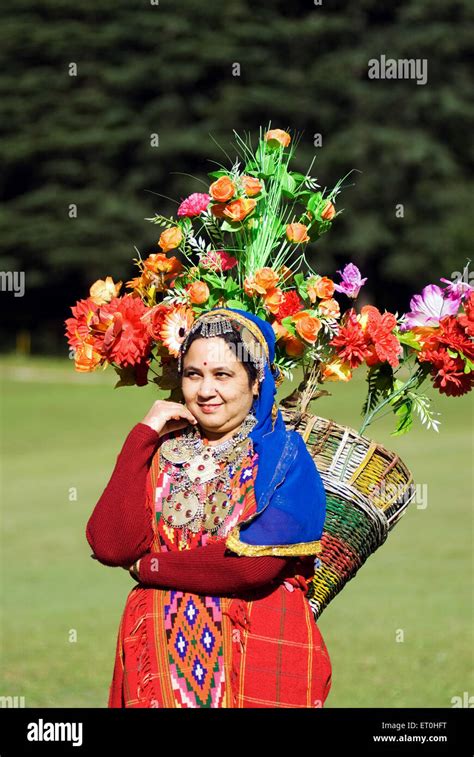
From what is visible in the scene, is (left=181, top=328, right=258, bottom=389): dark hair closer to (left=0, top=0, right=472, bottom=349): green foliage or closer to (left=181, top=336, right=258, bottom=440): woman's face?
(left=181, top=336, right=258, bottom=440): woman's face

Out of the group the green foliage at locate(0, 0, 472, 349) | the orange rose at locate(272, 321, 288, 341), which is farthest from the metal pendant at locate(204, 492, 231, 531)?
the green foliage at locate(0, 0, 472, 349)

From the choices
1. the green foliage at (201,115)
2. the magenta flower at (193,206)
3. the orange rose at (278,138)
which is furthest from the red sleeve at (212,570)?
the green foliage at (201,115)

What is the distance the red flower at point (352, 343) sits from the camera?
4.17 metres

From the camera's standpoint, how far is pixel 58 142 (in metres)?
44.3

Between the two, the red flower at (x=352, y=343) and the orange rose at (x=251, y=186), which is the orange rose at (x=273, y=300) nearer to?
the red flower at (x=352, y=343)

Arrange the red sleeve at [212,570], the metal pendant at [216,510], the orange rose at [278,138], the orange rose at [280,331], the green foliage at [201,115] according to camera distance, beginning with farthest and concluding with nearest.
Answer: the green foliage at [201,115], the orange rose at [278,138], the orange rose at [280,331], the metal pendant at [216,510], the red sleeve at [212,570]

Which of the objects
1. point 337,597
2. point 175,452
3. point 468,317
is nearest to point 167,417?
point 175,452

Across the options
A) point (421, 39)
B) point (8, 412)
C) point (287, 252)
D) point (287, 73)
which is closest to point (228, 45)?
point (287, 73)

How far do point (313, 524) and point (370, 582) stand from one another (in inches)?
327

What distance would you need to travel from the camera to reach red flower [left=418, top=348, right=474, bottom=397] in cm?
→ 427

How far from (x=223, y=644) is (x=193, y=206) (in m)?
1.40

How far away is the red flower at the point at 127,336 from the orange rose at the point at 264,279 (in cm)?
36

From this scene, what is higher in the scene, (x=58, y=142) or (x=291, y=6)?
(x=291, y=6)

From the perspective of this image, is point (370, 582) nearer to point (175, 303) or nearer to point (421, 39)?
point (175, 303)
